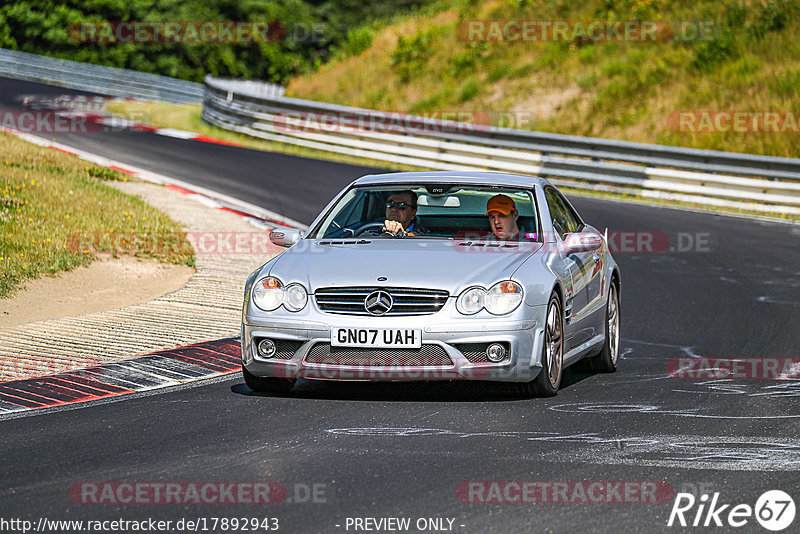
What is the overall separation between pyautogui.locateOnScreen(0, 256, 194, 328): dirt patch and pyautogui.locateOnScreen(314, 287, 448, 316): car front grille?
419cm

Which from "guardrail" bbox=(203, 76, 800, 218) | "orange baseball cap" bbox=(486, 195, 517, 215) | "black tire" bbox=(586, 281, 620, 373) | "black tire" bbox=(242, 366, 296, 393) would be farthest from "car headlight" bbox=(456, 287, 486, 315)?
"guardrail" bbox=(203, 76, 800, 218)

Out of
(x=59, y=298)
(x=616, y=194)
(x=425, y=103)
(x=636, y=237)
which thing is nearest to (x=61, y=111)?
(x=425, y=103)

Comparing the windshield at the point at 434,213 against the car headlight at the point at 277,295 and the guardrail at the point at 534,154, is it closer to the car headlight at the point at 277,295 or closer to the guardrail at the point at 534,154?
the car headlight at the point at 277,295

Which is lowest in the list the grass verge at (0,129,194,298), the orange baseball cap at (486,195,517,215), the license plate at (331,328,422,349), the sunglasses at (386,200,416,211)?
the grass verge at (0,129,194,298)

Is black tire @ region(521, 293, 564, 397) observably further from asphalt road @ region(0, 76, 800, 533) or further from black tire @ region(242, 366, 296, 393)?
black tire @ region(242, 366, 296, 393)

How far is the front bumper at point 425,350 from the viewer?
761 cm

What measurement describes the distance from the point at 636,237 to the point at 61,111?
19919 mm

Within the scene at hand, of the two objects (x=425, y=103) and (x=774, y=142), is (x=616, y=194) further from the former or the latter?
(x=425, y=103)

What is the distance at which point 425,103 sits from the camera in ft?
118

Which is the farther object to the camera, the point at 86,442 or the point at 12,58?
the point at 12,58

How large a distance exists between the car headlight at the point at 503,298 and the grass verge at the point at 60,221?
5.99m

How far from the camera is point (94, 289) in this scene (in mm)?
12688

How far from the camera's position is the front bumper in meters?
7.61

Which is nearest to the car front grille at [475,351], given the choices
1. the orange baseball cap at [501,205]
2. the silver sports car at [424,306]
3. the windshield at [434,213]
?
the silver sports car at [424,306]
